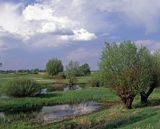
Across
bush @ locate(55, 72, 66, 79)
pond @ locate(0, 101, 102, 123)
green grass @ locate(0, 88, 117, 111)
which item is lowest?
pond @ locate(0, 101, 102, 123)

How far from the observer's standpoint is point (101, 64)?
157ft

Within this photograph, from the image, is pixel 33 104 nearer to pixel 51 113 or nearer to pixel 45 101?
pixel 45 101

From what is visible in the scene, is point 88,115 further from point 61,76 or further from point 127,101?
point 61,76

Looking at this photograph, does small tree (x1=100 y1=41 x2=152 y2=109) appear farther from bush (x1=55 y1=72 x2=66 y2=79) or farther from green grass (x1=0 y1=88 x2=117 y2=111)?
bush (x1=55 y1=72 x2=66 y2=79)

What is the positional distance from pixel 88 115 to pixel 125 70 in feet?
25.0

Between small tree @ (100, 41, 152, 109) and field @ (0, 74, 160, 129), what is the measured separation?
2.23 m

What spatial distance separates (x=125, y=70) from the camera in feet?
151

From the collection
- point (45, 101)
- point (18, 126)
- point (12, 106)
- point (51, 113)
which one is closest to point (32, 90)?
point (45, 101)

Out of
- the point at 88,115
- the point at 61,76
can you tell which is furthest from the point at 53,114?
the point at 61,76

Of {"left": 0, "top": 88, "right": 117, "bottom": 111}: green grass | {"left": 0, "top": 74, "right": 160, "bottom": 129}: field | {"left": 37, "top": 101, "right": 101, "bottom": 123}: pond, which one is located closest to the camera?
{"left": 0, "top": 74, "right": 160, "bottom": 129}: field

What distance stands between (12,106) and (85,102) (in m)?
12.6

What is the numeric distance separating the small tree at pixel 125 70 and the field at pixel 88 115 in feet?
7.30

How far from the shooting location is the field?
106 ft

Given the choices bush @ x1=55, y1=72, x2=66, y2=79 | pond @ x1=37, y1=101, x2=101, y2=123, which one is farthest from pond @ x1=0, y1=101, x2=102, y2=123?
bush @ x1=55, y1=72, x2=66, y2=79
